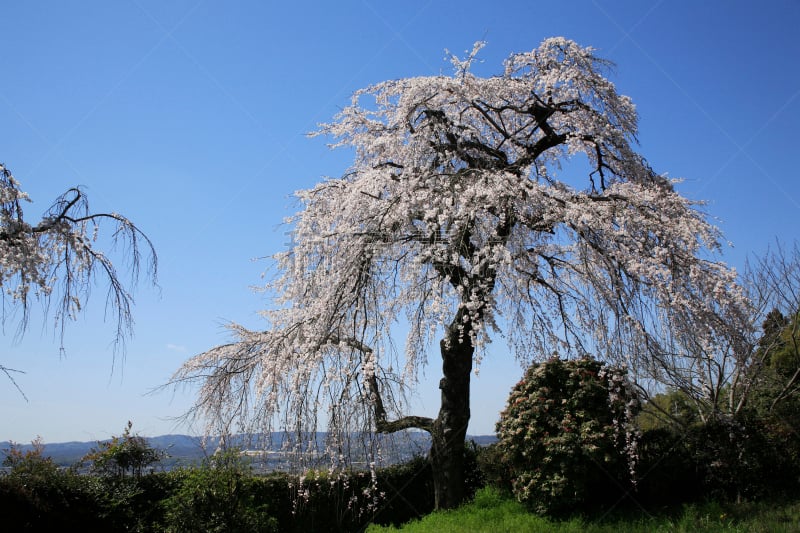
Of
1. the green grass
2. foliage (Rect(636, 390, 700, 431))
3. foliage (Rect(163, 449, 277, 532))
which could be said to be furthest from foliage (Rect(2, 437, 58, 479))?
foliage (Rect(636, 390, 700, 431))

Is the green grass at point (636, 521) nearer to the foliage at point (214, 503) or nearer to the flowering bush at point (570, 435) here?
the flowering bush at point (570, 435)

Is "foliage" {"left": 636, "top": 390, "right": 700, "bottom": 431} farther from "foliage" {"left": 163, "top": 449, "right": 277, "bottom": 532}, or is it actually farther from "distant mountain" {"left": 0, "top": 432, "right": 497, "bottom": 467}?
"foliage" {"left": 163, "top": 449, "right": 277, "bottom": 532}

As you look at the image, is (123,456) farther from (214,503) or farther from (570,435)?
(570,435)

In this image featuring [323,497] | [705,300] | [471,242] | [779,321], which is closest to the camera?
[705,300]

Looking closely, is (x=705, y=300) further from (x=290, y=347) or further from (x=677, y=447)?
(x=290, y=347)

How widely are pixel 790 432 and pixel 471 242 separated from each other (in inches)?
196

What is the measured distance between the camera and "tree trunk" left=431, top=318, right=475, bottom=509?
29.1 feet

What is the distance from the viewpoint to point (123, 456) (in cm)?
901

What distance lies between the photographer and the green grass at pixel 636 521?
22.1ft

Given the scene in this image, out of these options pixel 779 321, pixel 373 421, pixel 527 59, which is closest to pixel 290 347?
pixel 373 421

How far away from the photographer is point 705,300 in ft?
20.5

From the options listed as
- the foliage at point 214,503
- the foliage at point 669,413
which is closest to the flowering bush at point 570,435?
the foliage at point 669,413

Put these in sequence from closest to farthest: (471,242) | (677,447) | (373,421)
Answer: (373,421) → (471,242) → (677,447)

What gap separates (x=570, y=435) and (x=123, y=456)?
6415 mm
